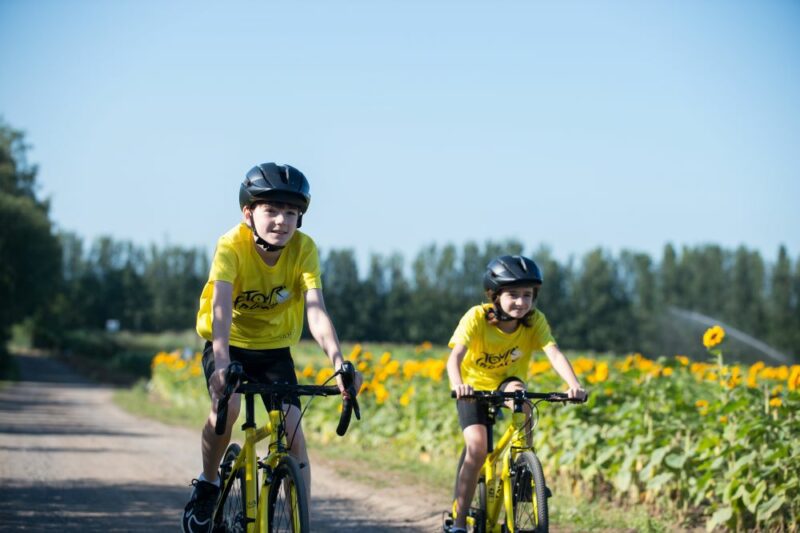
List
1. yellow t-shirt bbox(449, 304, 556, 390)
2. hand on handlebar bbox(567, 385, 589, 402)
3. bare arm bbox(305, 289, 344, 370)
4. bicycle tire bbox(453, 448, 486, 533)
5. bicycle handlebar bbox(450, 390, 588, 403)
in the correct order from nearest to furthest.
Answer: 1. bare arm bbox(305, 289, 344, 370)
2. bicycle handlebar bbox(450, 390, 588, 403)
3. hand on handlebar bbox(567, 385, 589, 402)
4. bicycle tire bbox(453, 448, 486, 533)
5. yellow t-shirt bbox(449, 304, 556, 390)

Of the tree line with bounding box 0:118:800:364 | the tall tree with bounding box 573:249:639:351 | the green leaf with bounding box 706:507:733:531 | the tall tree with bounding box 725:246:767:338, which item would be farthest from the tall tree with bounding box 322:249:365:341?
the green leaf with bounding box 706:507:733:531

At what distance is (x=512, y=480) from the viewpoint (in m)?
5.40

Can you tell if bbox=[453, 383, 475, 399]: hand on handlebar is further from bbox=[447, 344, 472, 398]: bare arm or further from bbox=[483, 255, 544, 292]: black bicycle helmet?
bbox=[483, 255, 544, 292]: black bicycle helmet

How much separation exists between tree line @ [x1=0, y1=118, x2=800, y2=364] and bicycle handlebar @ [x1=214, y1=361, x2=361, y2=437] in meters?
65.6

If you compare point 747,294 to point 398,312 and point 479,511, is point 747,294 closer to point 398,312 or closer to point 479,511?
point 398,312

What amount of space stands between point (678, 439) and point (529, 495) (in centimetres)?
339

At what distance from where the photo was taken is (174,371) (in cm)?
2741

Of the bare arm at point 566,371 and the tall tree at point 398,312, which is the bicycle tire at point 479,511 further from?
the tall tree at point 398,312

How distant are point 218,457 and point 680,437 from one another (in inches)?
187

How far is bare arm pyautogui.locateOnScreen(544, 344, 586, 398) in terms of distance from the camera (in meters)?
5.38

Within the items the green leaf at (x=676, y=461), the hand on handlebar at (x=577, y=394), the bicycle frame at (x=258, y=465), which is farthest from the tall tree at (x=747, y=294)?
the bicycle frame at (x=258, y=465)

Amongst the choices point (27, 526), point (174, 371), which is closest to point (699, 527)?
point (27, 526)

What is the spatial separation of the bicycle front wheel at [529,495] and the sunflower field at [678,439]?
2.24 metres

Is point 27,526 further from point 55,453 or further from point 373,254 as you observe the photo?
point 373,254
